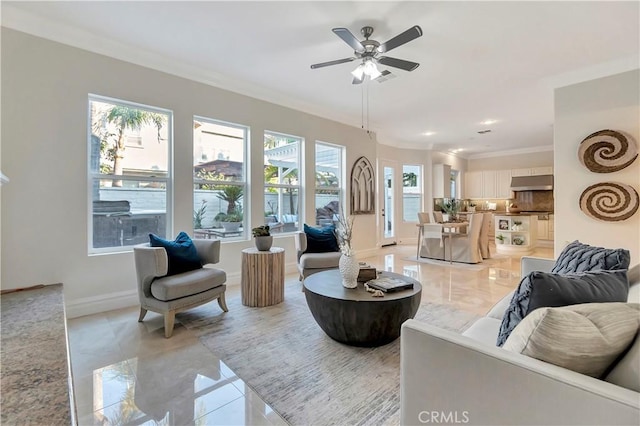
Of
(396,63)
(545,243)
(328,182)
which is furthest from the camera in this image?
(545,243)

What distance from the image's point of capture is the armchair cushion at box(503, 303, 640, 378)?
833 millimetres

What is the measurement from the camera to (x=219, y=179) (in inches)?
162

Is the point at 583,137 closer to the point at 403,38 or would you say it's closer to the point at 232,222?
the point at 403,38

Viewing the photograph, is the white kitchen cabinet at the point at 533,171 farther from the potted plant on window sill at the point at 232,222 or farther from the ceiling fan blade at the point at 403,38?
the potted plant on window sill at the point at 232,222

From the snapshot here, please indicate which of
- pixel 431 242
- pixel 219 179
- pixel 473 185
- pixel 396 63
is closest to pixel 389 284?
pixel 396 63

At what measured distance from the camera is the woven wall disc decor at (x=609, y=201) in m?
3.41

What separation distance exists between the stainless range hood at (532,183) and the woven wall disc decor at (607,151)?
16.9ft

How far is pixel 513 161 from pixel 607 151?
20.2 feet

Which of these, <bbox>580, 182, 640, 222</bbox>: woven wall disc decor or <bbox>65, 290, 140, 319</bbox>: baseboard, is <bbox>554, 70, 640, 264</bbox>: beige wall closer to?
<bbox>580, 182, 640, 222</bbox>: woven wall disc decor

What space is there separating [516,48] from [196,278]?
4.11 meters

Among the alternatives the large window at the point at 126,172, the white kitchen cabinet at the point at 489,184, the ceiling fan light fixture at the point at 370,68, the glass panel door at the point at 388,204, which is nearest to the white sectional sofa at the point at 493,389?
the ceiling fan light fixture at the point at 370,68


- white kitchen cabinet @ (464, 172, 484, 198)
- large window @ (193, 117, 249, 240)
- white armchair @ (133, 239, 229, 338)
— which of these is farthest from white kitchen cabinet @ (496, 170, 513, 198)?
white armchair @ (133, 239, 229, 338)

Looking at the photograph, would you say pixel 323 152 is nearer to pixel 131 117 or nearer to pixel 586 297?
pixel 131 117

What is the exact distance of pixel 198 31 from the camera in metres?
2.88
